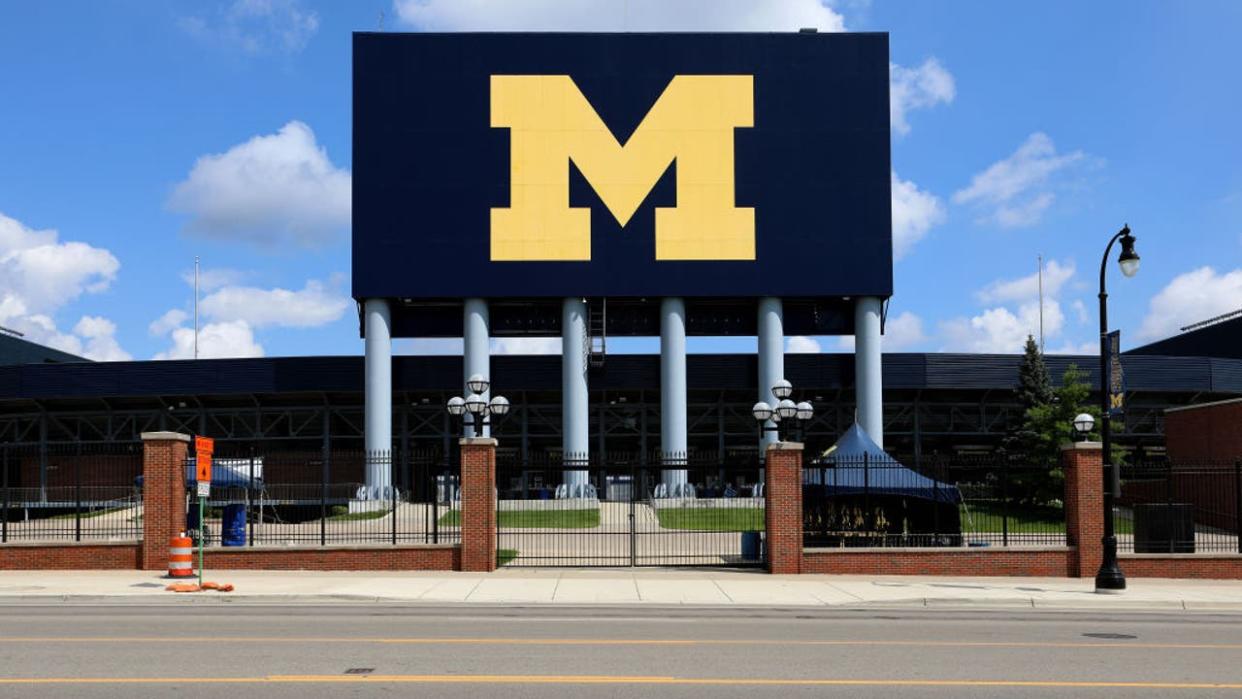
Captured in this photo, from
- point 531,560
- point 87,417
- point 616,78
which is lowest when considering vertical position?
point 531,560

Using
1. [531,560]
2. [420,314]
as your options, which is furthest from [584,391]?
[531,560]

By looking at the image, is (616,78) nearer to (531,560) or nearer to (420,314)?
(420,314)

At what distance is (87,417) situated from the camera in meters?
61.7

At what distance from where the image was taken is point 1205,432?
1756 inches

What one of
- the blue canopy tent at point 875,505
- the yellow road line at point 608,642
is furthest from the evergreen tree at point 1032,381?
the yellow road line at point 608,642

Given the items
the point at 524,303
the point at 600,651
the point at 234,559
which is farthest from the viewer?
the point at 524,303

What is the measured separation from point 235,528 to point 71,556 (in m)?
3.95

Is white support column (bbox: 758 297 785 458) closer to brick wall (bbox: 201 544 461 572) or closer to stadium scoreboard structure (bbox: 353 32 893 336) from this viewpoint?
stadium scoreboard structure (bbox: 353 32 893 336)

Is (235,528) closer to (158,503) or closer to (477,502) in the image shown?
(158,503)

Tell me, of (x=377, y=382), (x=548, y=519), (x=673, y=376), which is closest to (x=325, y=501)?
(x=548, y=519)

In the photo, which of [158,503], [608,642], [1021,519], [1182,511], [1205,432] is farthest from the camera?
[1205,432]

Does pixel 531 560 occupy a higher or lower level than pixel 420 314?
lower

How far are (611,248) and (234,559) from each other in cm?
2824

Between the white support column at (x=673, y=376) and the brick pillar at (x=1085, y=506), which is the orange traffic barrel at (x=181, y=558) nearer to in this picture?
the brick pillar at (x=1085, y=506)
